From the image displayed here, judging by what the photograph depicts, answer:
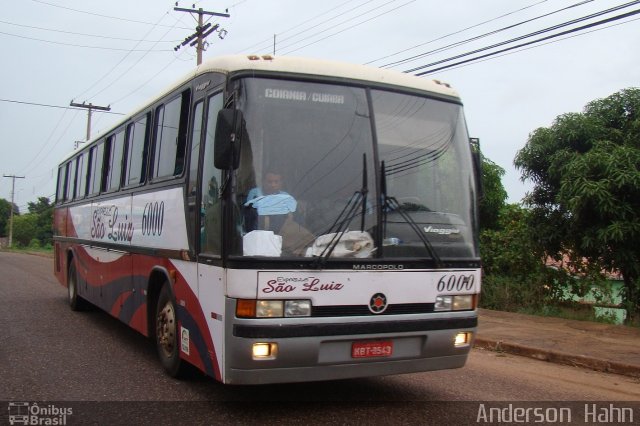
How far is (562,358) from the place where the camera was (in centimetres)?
802

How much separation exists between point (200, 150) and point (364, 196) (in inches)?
59.6

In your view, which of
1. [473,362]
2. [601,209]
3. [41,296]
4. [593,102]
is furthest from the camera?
[41,296]

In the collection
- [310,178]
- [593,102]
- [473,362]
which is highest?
[593,102]

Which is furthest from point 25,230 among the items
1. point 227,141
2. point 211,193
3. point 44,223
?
point 227,141

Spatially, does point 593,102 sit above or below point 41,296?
above

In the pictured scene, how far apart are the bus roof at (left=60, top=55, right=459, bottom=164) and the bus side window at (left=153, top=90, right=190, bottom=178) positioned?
0.52 m

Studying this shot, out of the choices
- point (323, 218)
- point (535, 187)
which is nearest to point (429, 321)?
point (323, 218)

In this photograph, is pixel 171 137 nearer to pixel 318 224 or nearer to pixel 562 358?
pixel 318 224

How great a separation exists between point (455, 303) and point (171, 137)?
328cm

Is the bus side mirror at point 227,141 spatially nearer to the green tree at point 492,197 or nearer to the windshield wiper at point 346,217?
the windshield wiper at point 346,217

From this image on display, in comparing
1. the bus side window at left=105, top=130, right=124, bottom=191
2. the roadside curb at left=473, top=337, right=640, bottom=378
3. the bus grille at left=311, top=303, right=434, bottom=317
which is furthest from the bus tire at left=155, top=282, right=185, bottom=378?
the roadside curb at left=473, top=337, right=640, bottom=378

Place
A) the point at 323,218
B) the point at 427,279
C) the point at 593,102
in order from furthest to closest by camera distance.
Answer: the point at 593,102, the point at 427,279, the point at 323,218

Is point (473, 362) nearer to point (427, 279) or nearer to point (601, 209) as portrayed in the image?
point (427, 279)

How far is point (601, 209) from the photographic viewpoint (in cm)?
1029
